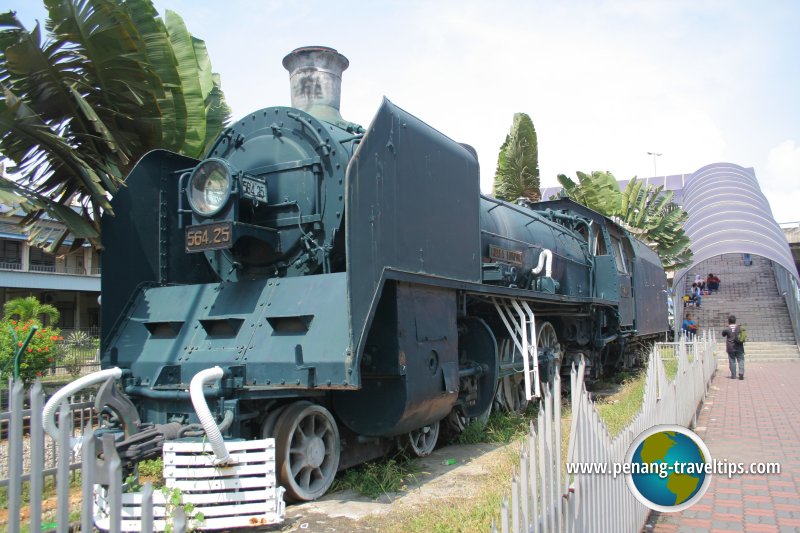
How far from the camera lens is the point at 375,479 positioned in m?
4.90

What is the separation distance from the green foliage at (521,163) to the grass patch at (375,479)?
52.0ft

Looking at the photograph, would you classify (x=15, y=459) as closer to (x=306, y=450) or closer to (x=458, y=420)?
(x=306, y=450)

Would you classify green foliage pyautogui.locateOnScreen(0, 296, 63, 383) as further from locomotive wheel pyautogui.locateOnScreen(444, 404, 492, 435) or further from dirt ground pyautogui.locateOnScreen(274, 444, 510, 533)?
dirt ground pyautogui.locateOnScreen(274, 444, 510, 533)

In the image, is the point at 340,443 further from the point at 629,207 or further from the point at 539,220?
the point at 629,207

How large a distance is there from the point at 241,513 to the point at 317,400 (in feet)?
3.95

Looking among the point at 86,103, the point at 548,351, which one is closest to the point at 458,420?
the point at 548,351

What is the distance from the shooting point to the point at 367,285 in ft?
14.4

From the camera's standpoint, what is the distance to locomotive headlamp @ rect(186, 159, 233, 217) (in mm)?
5093

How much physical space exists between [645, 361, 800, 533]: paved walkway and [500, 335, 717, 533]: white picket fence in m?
0.55

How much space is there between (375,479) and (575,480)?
7.82 feet

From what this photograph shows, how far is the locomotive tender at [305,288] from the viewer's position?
440 centimetres

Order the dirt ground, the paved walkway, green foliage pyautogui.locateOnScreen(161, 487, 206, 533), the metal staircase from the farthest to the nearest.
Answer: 1. the metal staircase
2. the paved walkway
3. the dirt ground
4. green foliage pyautogui.locateOnScreen(161, 487, 206, 533)

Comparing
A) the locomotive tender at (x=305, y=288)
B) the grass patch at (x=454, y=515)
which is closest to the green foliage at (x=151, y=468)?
the locomotive tender at (x=305, y=288)

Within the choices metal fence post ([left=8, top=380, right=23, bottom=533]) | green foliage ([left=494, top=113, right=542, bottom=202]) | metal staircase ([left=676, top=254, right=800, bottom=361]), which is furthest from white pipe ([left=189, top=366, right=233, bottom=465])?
metal staircase ([left=676, top=254, right=800, bottom=361])
